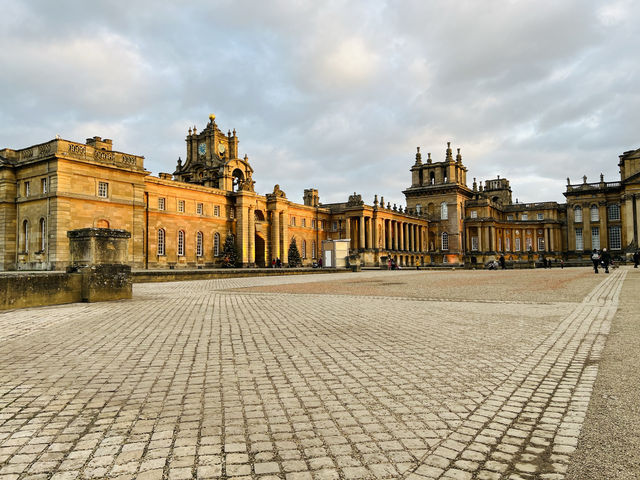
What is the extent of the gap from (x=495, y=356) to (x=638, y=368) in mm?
1567

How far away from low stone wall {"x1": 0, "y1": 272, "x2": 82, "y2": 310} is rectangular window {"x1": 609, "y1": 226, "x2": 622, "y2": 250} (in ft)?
292

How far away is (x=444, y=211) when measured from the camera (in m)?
88.7

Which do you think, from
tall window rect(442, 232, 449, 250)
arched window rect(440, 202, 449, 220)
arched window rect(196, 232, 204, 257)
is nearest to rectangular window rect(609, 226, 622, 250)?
tall window rect(442, 232, 449, 250)

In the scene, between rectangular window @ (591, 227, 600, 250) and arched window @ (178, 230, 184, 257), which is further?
rectangular window @ (591, 227, 600, 250)

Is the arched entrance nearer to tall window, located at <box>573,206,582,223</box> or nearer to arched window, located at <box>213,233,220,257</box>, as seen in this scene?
arched window, located at <box>213,233,220,257</box>

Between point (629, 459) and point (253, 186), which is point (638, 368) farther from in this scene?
point (253, 186)

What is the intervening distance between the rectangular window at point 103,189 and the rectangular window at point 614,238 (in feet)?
267

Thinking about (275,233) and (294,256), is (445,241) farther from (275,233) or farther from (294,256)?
(275,233)

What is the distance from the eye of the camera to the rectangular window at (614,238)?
7925 cm

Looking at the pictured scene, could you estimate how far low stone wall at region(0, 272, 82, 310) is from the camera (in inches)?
451

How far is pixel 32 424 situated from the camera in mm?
3660

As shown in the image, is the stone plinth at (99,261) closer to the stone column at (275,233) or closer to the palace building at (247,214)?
the palace building at (247,214)

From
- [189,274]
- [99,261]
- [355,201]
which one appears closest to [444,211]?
[355,201]

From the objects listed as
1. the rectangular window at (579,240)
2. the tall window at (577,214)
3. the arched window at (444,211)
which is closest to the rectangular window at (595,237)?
the rectangular window at (579,240)
